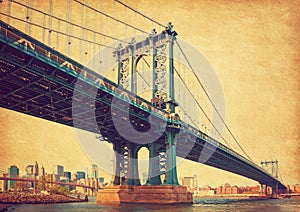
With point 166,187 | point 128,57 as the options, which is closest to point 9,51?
point 166,187

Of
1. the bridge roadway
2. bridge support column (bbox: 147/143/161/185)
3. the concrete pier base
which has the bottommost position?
the concrete pier base

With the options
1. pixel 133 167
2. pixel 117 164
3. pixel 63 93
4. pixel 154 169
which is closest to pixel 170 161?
pixel 154 169

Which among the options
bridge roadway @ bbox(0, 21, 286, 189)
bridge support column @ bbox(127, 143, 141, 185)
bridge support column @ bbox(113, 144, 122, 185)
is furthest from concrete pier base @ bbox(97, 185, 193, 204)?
bridge roadway @ bbox(0, 21, 286, 189)

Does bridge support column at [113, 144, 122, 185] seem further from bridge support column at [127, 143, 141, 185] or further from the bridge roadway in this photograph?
bridge support column at [127, 143, 141, 185]

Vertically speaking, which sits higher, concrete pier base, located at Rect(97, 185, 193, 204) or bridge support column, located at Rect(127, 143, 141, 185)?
bridge support column, located at Rect(127, 143, 141, 185)

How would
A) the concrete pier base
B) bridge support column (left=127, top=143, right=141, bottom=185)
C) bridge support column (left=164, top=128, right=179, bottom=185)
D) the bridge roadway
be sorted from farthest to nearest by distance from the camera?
bridge support column (left=127, top=143, right=141, bottom=185) < bridge support column (left=164, top=128, right=179, bottom=185) < the concrete pier base < the bridge roadway

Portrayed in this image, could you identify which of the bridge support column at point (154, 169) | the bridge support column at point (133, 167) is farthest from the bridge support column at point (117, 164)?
the bridge support column at point (154, 169)
